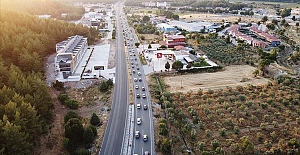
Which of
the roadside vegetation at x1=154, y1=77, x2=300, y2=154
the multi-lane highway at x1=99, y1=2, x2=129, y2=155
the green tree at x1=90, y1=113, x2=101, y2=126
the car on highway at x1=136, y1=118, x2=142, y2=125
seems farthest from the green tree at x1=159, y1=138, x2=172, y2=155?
the green tree at x1=90, y1=113, x2=101, y2=126

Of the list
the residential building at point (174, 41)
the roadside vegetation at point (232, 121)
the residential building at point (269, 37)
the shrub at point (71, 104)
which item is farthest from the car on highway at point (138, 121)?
the residential building at point (269, 37)

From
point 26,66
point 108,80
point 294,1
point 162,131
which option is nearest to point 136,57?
point 108,80

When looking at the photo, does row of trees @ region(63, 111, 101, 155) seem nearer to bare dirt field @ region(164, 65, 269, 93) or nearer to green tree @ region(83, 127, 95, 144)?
green tree @ region(83, 127, 95, 144)

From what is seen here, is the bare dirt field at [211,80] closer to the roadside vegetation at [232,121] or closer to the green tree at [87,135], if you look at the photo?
the roadside vegetation at [232,121]

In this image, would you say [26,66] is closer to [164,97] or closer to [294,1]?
[164,97]

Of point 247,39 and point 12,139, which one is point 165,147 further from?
point 247,39

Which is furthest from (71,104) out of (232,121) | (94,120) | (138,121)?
(232,121)
